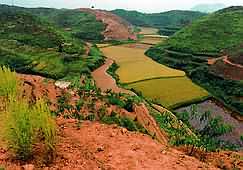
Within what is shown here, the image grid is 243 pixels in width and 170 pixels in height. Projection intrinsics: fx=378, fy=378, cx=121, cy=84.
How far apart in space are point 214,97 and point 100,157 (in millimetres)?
36643

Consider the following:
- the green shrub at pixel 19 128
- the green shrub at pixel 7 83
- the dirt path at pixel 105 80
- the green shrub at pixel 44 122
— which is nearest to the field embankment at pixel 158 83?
the dirt path at pixel 105 80

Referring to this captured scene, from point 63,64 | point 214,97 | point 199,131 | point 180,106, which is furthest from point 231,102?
point 63,64

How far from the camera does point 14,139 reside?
10.4m

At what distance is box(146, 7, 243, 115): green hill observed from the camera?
48.0 meters

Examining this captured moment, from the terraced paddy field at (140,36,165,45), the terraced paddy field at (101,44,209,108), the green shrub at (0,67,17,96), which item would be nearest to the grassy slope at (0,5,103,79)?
the terraced paddy field at (101,44,209,108)

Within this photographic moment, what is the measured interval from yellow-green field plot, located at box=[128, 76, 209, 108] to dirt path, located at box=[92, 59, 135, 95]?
2.75m

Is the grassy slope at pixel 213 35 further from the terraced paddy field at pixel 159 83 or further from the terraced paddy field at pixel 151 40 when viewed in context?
the terraced paddy field at pixel 151 40

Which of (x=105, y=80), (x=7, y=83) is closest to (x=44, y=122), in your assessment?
(x=7, y=83)

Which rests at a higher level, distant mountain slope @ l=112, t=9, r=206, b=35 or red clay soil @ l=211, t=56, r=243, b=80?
distant mountain slope @ l=112, t=9, r=206, b=35

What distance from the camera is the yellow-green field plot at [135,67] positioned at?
176 feet

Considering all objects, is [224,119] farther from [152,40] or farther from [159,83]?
[152,40]

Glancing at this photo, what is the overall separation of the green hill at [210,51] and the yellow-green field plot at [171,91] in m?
2.33

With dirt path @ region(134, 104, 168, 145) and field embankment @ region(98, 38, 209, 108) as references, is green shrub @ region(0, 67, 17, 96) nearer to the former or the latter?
dirt path @ region(134, 104, 168, 145)

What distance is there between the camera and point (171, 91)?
46.3 meters
